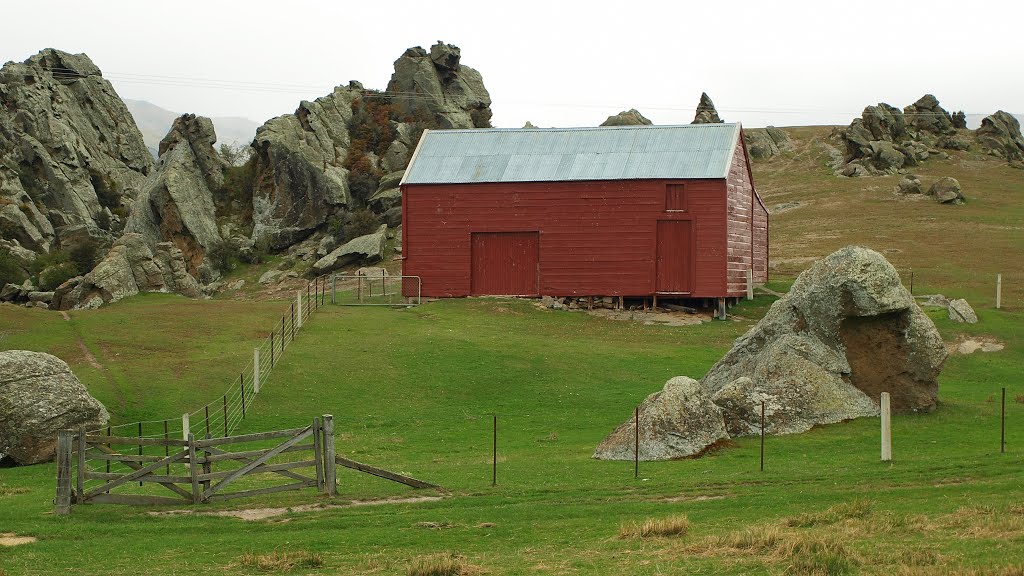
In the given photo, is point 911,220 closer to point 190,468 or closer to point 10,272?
point 10,272

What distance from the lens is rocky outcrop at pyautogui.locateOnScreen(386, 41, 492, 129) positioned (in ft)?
279

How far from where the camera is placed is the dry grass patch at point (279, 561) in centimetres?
1504

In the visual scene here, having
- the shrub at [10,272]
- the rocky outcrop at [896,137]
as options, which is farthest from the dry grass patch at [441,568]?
the rocky outcrop at [896,137]

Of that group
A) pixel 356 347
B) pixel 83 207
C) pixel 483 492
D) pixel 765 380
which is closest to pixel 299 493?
pixel 483 492

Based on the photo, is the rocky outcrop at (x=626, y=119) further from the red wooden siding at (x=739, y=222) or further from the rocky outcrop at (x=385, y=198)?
the red wooden siding at (x=739, y=222)

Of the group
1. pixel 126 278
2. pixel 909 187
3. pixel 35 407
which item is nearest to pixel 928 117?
pixel 909 187

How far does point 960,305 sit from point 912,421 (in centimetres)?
1922

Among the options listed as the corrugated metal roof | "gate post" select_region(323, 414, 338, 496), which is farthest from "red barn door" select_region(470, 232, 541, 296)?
"gate post" select_region(323, 414, 338, 496)

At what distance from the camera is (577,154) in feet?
175

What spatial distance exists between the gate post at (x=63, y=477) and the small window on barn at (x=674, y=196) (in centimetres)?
3526

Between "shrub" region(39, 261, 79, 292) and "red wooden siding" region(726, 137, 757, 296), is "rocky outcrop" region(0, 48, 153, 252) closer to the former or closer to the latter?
"shrub" region(39, 261, 79, 292)

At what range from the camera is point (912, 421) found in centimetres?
2730

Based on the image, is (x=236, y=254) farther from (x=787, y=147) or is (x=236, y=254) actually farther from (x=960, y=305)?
(x=787, y=147)

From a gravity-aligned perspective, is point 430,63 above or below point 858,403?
above
